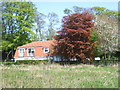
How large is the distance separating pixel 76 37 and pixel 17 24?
15280mm

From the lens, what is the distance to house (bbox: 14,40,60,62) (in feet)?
97.7

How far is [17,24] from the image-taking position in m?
34.2

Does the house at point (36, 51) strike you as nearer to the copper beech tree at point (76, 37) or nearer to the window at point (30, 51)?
the window at point (30, 51)

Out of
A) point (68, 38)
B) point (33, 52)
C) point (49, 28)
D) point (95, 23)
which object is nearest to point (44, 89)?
point (68, 38)

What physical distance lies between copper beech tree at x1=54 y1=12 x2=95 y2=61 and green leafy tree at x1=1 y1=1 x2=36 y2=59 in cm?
1187

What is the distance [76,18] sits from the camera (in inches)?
897

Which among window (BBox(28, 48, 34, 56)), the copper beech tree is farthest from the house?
the copper beech tree

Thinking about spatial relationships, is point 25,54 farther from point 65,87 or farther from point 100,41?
point 65,87

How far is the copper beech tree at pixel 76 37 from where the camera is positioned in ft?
72.7

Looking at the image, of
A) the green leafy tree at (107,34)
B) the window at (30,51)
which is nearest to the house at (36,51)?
the window at (30,51)

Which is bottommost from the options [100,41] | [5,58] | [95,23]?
[5,58]

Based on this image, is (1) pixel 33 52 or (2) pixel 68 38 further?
(1) pixel 33 52

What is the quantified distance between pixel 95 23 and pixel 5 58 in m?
22.3

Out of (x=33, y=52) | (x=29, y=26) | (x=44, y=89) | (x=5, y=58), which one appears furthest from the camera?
(x=5, y=58)
